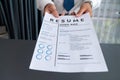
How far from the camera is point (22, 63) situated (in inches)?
25.0

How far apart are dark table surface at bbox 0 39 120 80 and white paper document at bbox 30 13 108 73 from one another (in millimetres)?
32

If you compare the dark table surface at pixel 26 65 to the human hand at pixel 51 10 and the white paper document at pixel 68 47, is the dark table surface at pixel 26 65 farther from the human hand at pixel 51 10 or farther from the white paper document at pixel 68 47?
the human hand at pixel 51 10

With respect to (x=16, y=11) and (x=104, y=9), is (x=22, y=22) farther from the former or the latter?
(x=104, y=9)

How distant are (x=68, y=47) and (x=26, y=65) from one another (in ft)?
0.51

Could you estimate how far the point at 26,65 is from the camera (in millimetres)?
624

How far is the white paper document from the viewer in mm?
559

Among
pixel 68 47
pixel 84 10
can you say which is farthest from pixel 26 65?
pixel 84 10

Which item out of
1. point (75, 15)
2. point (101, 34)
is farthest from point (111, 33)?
point (75, 15)

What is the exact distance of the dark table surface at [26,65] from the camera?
58cm

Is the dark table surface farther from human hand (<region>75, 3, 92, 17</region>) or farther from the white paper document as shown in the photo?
human hand (<region>75, 3, 92, 17</region>)

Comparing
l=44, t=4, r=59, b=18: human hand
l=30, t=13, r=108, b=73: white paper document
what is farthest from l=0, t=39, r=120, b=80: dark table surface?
l=44, t=4, r=59, b=18: human hand

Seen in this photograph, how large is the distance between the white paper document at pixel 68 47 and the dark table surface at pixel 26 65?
0.10 feet

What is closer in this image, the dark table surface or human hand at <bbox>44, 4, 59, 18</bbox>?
the dark table surface

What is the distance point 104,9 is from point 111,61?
125 centimetres
